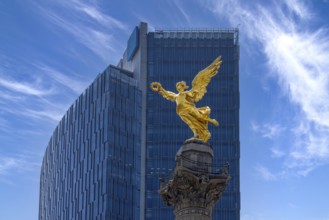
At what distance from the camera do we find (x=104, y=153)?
132 m

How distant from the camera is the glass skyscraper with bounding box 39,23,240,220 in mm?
130875

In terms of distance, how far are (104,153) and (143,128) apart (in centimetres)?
845

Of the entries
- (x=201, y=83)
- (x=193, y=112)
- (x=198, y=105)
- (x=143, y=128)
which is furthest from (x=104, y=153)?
(x=193, y=112)

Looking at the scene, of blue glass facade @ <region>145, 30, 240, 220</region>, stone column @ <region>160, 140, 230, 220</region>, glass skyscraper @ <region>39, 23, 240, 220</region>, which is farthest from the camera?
blue glass facade @ <region>145, 30, 240, 220</region>

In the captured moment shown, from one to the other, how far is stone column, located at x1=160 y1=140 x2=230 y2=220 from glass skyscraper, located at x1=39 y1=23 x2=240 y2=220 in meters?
78.1

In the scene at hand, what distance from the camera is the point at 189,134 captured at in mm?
135500

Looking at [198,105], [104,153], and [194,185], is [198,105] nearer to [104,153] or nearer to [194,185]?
[104,153]

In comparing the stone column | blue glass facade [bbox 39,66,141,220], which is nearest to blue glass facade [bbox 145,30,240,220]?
blue glass facade [bbox 39,66,141,220]

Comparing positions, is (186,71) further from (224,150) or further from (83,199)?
(83,199)

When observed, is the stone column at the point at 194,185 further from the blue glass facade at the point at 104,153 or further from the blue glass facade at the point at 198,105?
the blue glass facade at the point at 198,105

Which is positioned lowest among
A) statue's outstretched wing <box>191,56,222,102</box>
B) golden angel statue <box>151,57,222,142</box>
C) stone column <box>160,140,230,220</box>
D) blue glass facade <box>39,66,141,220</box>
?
stone column <box>160,140,230,220</box>

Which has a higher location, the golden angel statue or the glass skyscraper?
the glass skyscraper

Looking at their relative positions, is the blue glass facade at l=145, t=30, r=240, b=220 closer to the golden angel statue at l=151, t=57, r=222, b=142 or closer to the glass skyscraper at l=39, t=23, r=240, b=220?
the glass skyscraper at l=39, t=23, r=240, b=220

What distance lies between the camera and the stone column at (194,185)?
48094mm
